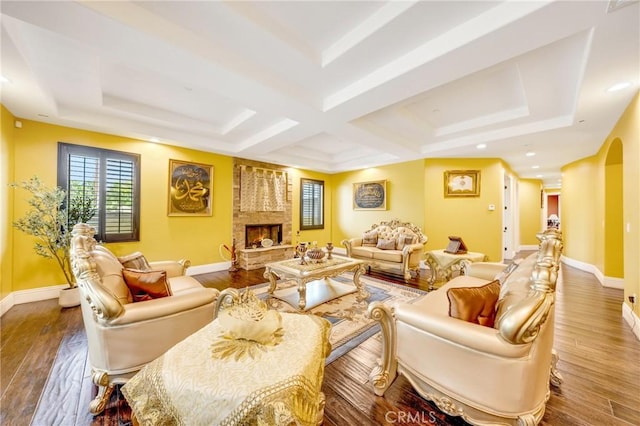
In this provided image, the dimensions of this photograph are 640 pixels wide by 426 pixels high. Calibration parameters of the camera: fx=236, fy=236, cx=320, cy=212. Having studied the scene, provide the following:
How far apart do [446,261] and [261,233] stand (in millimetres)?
4318

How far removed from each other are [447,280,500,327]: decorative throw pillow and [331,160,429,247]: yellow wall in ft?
13.8

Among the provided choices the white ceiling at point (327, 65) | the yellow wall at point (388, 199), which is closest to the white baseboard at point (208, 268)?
the white ceiling at point (327, 65)

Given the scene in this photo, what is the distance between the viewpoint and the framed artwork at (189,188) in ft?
15.4

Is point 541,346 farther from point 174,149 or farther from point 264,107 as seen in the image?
point 174,149

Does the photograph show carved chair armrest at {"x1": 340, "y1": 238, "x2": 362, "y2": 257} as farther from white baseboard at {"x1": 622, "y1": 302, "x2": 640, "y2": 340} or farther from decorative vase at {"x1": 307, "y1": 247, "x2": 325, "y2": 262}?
white baseboard at {"x1": 622, "y1": 302, "x2": 640, "y2": 340}

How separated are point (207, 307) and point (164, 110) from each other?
3467mm

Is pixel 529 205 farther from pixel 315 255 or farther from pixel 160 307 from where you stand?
pixel 160 307

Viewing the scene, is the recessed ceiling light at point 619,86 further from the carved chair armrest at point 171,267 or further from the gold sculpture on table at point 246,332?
the carved chair armrest at point 171,267

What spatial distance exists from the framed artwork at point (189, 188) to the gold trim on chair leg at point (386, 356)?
14.8ft

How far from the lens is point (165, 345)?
5.60 ft

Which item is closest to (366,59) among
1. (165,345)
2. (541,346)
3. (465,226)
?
(541,346)

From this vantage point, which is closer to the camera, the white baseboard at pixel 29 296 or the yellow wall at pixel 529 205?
the white baseboard at pixel 29 296

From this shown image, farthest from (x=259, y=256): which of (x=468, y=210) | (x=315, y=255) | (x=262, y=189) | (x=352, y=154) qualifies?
(x=468, y=210)

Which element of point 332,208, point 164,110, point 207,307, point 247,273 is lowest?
point 247,273
